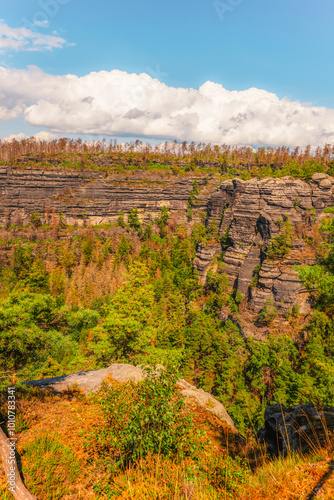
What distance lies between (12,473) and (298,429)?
7.65 m

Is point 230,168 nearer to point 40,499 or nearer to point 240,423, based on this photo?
point 240,423

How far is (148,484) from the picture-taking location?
4.61 metres

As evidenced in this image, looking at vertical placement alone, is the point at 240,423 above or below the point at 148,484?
below

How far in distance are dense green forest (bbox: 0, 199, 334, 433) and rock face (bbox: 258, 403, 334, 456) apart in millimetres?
1436

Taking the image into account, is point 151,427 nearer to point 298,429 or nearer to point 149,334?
point 298,429

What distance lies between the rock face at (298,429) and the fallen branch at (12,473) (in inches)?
219

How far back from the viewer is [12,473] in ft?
15.4

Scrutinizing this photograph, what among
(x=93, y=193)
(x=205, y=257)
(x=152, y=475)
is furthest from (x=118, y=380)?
(x=93, y=193)

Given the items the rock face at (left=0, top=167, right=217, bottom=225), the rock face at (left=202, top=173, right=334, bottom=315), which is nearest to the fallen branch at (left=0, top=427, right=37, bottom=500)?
the rock face at (left=202, top=173, right=334, bottom=315)

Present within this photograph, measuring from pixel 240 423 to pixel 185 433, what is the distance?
26.4 metres

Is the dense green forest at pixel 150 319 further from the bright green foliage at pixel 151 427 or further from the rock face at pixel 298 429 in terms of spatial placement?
the rock face at pixel 298 429

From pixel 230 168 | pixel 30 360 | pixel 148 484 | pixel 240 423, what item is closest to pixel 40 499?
pixel 148 484

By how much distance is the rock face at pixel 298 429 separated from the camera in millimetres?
6905

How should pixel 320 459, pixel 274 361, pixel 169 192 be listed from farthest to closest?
pixel 169 192
pixel 274 361
pixel 320 459
